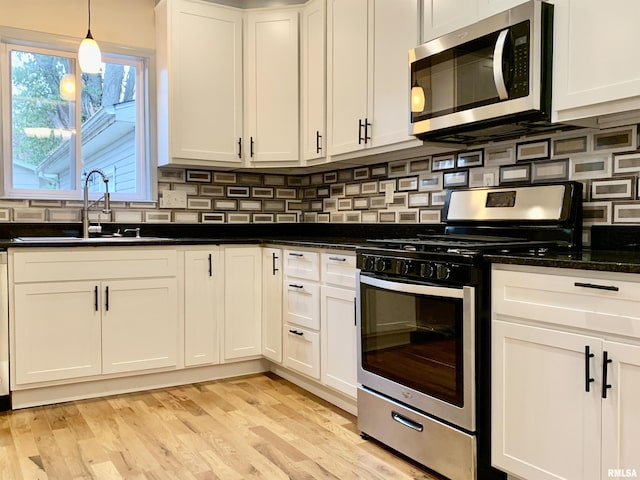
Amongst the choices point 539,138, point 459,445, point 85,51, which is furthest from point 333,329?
point 85,51

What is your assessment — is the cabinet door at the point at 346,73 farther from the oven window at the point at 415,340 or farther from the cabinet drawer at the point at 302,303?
the oven window at the point at 415,340

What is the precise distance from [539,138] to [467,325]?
1.01 metres

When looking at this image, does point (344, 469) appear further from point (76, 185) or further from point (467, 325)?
point (76, 185)

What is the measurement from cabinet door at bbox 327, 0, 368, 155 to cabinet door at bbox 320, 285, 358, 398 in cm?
88

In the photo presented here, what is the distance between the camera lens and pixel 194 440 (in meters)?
2.50

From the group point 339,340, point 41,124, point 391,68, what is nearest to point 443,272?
point 339,340

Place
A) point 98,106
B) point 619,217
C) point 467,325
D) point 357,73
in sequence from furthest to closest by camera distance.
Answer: point 98,106 → point 357,73 → point 619,217 → point 467,325

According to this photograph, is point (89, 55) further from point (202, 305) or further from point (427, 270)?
point (427, 270)

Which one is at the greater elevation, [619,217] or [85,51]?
[85,51]

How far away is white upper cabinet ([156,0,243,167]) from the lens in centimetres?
357

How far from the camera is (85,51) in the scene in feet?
9.30

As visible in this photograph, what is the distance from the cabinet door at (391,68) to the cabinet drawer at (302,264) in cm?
70

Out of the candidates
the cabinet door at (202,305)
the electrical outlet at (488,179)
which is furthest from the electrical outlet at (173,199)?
the electrical outlet at (488,179)

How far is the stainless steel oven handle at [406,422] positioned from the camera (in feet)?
7.20
